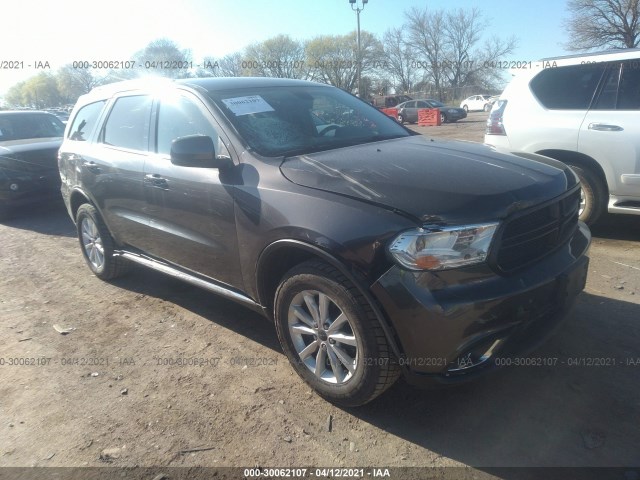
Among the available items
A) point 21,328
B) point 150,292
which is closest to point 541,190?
point 150,292

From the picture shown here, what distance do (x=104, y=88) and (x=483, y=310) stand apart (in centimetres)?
426

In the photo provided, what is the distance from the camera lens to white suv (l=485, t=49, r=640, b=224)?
4.86 meters

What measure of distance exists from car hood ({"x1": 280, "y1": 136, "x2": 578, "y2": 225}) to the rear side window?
2.45 metres

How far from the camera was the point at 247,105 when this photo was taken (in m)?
3.45

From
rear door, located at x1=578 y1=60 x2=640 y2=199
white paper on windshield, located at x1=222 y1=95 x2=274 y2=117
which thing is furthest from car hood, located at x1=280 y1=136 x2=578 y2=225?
rear door, located at x1=578 y1=60 x2=640 y2=199

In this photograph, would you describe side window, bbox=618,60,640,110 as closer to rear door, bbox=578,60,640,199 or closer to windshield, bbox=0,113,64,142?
rear door, bbox=578,60,640,199

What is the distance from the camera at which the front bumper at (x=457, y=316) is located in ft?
7.50

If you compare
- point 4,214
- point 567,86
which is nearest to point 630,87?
point 567,86

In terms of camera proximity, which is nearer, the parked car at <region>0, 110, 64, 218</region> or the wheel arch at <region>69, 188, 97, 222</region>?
the wheel arch at <region>69, 188, 97, 222</region>

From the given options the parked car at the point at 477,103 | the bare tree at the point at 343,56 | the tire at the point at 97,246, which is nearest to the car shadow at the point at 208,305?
the tire at the point at 97,246

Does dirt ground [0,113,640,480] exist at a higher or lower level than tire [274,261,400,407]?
lower

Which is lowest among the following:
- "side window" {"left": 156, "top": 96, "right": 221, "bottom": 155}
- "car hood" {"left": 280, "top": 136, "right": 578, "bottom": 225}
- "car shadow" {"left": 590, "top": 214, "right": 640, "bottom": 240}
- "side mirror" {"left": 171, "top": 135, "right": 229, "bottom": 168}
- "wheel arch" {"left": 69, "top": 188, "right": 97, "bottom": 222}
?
"car shadow" {"left": 590, "top": 214, "right": 640, "bottom": 240}

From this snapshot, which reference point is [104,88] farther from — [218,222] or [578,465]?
[578,465]

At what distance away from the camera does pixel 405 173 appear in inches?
106
